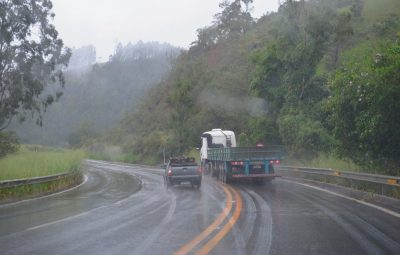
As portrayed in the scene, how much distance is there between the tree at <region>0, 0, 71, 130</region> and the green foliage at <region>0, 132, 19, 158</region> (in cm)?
448

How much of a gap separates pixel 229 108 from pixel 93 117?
75.2m

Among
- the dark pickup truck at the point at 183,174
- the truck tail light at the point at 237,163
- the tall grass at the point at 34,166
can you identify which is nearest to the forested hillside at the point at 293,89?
the truck tail light at the point at 237,163

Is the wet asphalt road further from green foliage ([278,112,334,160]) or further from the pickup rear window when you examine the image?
green foliage ([278,112,334,160])

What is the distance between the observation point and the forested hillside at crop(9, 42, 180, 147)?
11625 cm

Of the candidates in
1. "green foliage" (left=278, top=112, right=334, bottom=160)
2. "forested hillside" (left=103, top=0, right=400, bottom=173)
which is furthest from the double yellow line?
"green foliage" (left=278, top=112, right=334, bottom=160)

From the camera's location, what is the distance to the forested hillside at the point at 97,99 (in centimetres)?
11625

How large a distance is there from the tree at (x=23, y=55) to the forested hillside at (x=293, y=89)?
1748 centimetres

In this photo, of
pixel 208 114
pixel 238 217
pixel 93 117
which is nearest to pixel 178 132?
pixel 208 114

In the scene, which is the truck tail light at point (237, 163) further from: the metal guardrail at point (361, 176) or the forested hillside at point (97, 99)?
the forested hillside at point (97, 99)

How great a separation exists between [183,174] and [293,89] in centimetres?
1854

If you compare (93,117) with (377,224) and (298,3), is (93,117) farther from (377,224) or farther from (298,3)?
(377,224)

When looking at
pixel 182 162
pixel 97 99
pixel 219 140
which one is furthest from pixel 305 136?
pixel 97 99

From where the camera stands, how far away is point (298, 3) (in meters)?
40.8

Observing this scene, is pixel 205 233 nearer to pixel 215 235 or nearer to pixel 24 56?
pixel 215 235
